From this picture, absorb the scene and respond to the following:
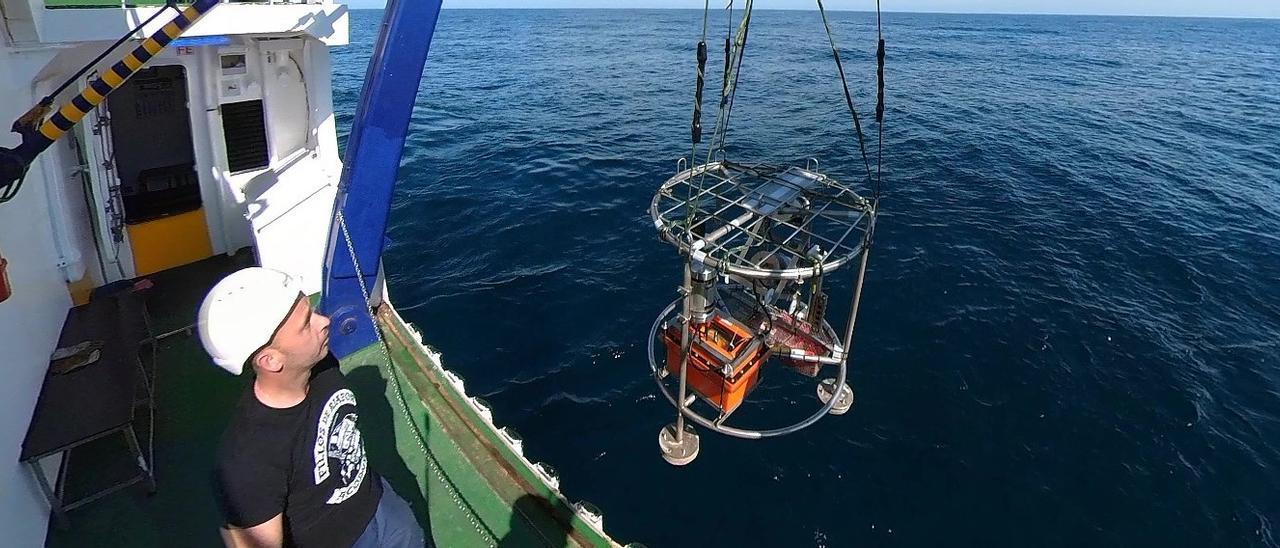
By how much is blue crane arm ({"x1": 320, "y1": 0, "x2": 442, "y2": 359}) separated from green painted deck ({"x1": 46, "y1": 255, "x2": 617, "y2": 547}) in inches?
26.5

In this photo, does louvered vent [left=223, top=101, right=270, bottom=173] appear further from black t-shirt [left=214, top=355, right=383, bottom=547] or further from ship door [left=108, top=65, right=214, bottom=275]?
black t-shirt [left=214, top=355, right=383, bottom=547]

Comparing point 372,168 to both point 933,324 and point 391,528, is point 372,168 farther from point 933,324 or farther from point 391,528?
point 933,324

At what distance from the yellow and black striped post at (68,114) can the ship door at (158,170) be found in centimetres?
522

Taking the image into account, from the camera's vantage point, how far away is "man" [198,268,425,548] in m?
2.79

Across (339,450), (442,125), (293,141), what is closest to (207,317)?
(339,450)

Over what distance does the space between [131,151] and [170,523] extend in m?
6.67

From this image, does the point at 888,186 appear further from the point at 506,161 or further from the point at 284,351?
the point at 284,351

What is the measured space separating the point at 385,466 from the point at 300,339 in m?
3.63

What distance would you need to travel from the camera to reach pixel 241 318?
283 centimetres

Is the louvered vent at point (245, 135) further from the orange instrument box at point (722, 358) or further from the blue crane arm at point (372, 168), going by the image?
the orange instrument box at point (722, 358)

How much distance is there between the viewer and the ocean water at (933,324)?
8.40 meters

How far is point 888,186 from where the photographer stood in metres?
20.3

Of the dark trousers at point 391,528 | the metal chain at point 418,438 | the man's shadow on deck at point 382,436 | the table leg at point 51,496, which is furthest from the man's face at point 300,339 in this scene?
the table leg at point 51,496

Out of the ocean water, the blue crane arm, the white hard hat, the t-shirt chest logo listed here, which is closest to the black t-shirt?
the t-shirt chest logo
